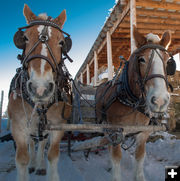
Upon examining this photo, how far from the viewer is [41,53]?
70.8 inches

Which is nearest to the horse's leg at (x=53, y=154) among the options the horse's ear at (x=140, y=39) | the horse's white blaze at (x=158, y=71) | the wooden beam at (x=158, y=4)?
the horse's white blaze at (x=158, y=71)

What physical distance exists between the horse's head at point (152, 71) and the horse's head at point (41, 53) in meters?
1.03

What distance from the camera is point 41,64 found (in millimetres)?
1693

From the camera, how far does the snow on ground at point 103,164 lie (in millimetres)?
3008

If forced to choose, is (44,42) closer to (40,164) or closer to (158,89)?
(158,89)

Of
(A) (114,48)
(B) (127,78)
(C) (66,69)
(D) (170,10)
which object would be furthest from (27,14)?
(A) (114,48)

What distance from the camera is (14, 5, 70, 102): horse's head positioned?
5.18 ft

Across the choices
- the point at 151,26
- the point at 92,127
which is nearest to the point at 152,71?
the point at 92,127

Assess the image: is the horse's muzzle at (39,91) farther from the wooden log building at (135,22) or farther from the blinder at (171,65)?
the wooden log building at (135,22)

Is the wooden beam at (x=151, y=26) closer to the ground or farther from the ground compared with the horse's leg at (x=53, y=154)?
farther from the ground

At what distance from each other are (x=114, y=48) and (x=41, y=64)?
11.0 meters

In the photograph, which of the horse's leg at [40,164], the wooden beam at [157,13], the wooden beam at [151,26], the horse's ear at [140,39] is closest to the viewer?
the horse's ear at [140,39]

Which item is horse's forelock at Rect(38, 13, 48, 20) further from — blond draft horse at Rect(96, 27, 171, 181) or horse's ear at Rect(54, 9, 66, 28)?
blond draft horse at Rect(96, 27, 171, 181)

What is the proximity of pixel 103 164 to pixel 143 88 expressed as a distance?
2.53 meters
